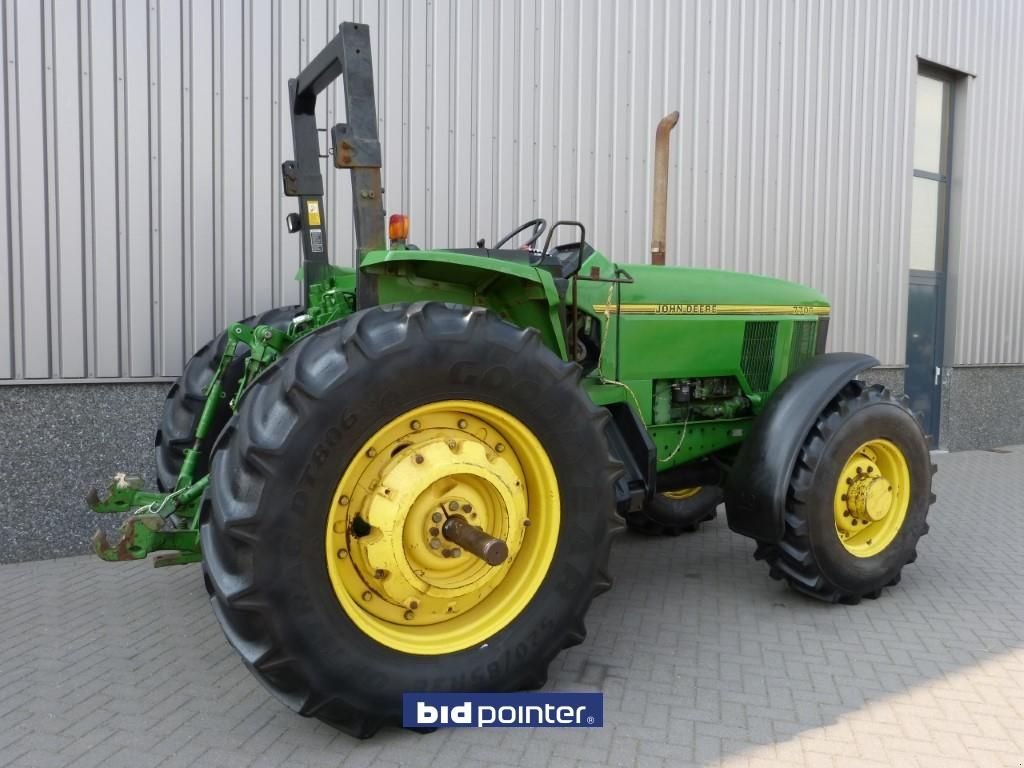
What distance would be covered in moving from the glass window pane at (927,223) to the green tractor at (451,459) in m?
6.34

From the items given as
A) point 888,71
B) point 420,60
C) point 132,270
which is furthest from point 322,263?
point 888,71

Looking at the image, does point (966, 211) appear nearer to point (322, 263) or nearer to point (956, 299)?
point (956, 299)

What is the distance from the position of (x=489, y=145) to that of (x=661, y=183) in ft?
7.02

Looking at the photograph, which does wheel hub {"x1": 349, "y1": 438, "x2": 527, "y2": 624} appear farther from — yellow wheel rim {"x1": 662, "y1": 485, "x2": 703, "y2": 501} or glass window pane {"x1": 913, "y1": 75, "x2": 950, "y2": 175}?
glass window pane {"x1": 913, "y1": 75, "x2": 950, "y2": 175}

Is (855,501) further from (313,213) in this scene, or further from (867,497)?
(313,213)

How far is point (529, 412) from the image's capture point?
8.78 ft

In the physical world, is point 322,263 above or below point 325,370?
above

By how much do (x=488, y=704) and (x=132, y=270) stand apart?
362 centimetres

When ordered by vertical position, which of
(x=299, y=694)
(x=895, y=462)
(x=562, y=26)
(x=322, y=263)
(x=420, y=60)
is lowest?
(x=299, y=694)

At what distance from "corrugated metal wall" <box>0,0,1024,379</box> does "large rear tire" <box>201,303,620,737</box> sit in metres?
2.98

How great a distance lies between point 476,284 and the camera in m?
3.39

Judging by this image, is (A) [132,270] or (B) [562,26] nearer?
(A) [132,270]

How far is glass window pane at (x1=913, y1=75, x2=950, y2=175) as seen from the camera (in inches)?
367

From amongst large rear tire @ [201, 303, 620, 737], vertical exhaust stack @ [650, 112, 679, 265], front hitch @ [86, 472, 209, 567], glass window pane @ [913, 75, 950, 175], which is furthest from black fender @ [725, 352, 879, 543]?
glass window pane @ [913, 75, 950, 175]
